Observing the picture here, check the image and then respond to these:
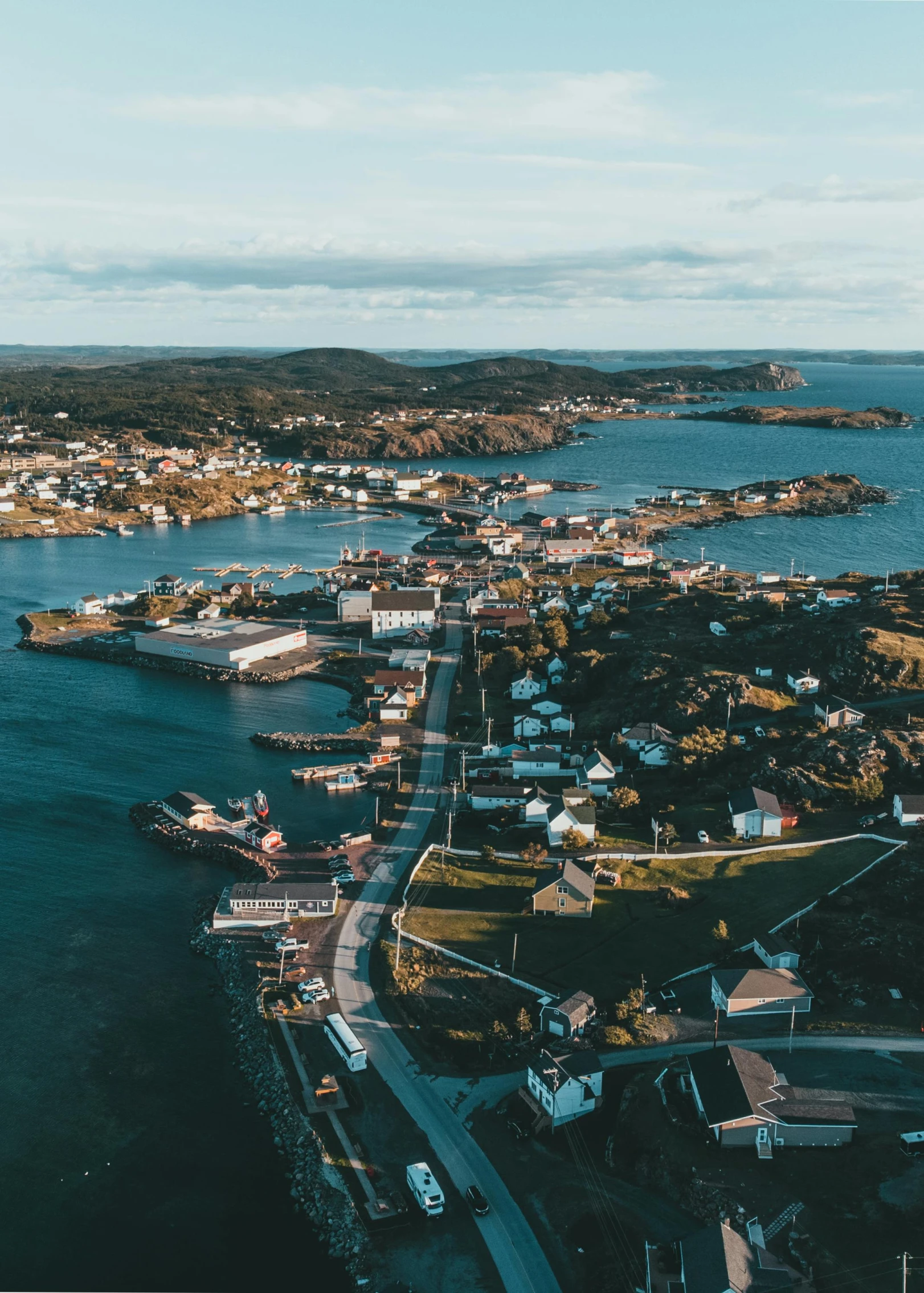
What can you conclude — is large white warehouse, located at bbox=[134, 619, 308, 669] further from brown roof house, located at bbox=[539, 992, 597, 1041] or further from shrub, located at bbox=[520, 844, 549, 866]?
brown roof house, located at bbox=[539, 992, 597, 1041]

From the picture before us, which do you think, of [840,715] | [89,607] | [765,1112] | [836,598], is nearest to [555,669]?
[840,715]

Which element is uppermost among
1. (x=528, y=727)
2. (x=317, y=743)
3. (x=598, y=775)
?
(x=528, y=727)

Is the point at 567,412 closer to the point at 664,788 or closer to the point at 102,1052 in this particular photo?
the point at 664,788

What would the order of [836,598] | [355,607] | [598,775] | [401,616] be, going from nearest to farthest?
[598,775] < [836,598] < [401,616] < [355,607]

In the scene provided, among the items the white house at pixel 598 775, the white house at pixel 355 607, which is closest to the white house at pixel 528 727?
the white house at pixel 598 775

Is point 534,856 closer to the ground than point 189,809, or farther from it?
farther from it

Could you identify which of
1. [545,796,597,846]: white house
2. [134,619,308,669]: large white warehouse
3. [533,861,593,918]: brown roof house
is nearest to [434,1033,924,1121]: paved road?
[533,861,593,918]: brown roof house

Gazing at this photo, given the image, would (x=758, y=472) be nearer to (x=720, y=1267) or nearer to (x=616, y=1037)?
(x=616, y=1037)
